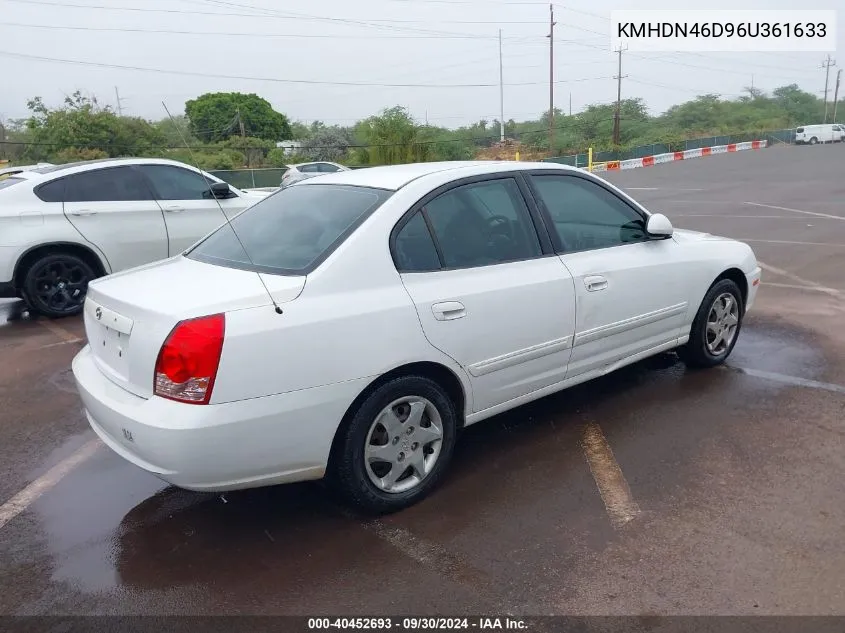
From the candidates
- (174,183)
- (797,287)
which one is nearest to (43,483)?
(174,183)

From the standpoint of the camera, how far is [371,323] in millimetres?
3074

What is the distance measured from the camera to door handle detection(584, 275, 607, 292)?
13.0ft

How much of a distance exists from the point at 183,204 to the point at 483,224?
507 cm

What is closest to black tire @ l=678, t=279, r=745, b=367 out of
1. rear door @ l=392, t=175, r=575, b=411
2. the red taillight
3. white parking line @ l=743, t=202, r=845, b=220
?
rear door @ l=392, t=175, r=575, b=411

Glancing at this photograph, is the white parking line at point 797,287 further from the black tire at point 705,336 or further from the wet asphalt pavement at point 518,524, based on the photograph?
the black tire at point 705,336

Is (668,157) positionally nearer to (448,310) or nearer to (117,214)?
(117,214)

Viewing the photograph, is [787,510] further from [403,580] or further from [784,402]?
[403,580]

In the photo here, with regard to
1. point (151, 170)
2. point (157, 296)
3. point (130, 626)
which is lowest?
point (130, 626)

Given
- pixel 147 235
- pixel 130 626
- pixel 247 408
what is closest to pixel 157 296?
pixel 247 408

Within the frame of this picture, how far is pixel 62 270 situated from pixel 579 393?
5489 mm

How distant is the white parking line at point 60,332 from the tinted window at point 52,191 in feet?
4.15

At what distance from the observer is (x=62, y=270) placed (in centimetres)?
720

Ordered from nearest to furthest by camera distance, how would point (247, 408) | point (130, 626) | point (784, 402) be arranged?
point (130, 626) < point (247, 408) < point (784, 402)

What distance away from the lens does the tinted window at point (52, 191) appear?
→ 711 cm
